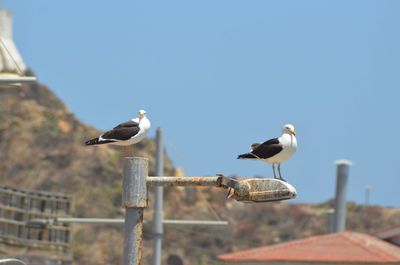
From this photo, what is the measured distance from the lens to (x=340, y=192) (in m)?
44.2

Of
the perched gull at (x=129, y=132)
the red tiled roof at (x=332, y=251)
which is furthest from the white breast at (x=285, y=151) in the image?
the red tiled roof at (x=332, y=251)

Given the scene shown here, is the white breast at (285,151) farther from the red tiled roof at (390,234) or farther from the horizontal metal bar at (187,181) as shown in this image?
the red tiled roof at (390,234)

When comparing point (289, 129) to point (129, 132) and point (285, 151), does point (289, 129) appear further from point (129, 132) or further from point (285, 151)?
point (129, 132)

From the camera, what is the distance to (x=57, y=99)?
4328 inches

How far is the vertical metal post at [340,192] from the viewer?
44094mm

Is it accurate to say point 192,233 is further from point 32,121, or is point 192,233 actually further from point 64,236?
point 64,236

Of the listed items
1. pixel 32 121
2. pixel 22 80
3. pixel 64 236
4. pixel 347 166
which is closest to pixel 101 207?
pixel 32 121

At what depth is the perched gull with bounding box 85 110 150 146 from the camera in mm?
17031

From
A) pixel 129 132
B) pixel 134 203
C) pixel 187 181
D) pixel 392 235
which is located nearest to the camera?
pixel 134 203

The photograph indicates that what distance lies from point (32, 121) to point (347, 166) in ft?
168

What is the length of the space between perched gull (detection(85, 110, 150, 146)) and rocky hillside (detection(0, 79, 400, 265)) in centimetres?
5930

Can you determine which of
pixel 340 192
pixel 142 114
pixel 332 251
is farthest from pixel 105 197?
pixel 142 114

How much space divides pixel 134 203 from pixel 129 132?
3556mm

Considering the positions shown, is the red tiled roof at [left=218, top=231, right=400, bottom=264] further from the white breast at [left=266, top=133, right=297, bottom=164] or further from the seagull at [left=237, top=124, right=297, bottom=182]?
the white breast at [left=266, top=133, right=297, bottom=164]
